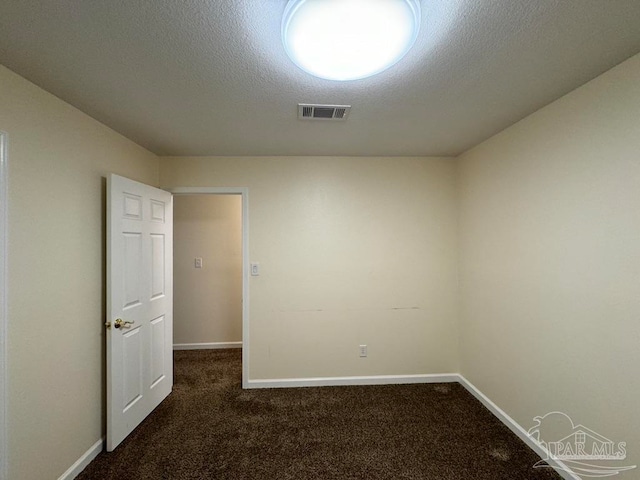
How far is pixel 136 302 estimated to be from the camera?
2.26m

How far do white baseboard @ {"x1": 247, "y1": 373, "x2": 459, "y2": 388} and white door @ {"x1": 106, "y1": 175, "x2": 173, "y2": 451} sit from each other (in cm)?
91

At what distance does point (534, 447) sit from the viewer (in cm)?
193

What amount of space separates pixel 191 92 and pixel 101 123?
0.92 metres

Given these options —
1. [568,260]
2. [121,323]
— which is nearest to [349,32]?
[568,260]

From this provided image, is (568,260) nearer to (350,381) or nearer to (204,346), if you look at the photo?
(350,381)

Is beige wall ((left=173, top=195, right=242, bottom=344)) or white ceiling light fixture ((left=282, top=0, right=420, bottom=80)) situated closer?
white ceiling light fixture ((left=282, top=0, right=420, bottom=80))

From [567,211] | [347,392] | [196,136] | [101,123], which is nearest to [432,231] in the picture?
[567,211]

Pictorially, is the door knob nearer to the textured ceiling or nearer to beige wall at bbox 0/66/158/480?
beige wall at bbox 0/66/158/480

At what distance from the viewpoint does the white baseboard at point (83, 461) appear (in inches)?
66.9

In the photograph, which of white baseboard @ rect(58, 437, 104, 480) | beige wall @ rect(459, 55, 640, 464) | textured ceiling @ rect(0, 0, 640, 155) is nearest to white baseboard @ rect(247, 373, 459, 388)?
beige wall @ rect(459, 55, 640, 464)

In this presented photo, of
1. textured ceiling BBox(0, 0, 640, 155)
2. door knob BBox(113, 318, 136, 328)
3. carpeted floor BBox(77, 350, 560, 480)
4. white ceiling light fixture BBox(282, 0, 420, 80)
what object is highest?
textured ceiling BBox(0, 0, 640, 155)

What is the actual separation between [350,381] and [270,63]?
2.81 m

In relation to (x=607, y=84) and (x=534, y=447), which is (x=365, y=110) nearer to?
(x=607, y=84)

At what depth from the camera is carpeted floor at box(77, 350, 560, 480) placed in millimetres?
1791
